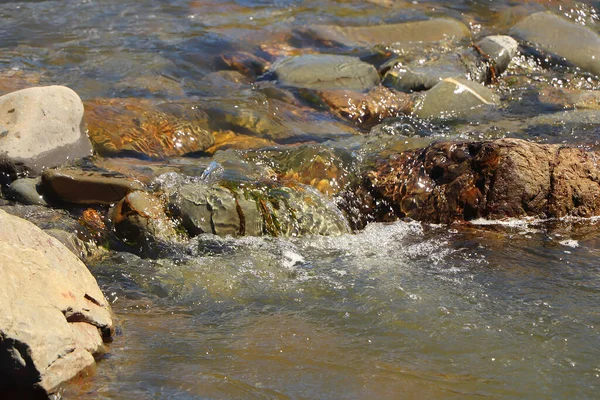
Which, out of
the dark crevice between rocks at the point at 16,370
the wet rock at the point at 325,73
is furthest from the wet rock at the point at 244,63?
the dark crevice between rocks at the point at 16,370

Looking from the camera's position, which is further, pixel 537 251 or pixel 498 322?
pixel 537 251

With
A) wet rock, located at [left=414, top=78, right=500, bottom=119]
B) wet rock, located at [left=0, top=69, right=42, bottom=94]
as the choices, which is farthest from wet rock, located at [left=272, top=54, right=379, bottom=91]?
wet rock, located at [left=0, top=69, right=42, bottom=94]

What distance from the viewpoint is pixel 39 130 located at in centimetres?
578

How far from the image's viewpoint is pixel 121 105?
7.26 m

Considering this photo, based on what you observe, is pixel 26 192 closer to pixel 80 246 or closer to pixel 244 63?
pixel 80 246

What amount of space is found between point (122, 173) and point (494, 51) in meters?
5.11

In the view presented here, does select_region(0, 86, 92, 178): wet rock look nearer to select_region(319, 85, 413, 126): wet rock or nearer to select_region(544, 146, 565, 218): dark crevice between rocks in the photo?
select_region(319, 85, 413, 126): wet rock

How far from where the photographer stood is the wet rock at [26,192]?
212 inches

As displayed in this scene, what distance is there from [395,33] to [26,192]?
615 centimetres

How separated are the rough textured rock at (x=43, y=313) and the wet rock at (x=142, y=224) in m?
1.15

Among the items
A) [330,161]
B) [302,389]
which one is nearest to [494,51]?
[330,161]

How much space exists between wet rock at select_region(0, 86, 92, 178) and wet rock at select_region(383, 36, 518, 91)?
12.0ft

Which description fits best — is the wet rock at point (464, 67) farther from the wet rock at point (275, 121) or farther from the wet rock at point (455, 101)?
the wet rock at point (275, 121)

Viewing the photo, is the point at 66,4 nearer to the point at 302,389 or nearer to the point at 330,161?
the point at 330,161
